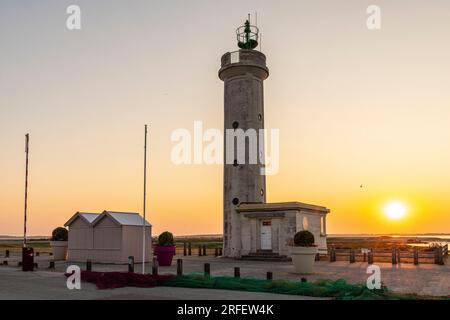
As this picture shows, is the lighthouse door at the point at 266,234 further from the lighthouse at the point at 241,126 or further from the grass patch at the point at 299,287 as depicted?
the grass patch at the point at 299,287

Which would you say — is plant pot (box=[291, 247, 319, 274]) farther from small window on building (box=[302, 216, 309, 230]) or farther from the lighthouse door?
small window on building (box=[302, 216, 309, 230])

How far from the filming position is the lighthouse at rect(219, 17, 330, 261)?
3566 centimetres

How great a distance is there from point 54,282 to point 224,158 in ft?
69.9

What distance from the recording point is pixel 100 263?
30984 mm

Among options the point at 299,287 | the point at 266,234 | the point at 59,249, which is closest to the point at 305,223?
the point at 266,234

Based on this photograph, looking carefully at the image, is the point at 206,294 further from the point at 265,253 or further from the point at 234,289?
the point at 265,253

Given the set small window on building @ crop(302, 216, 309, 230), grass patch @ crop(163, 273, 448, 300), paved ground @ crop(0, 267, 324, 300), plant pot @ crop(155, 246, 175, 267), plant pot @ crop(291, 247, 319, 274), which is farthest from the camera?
small window on building @ crop(302, 216, 309, 230)

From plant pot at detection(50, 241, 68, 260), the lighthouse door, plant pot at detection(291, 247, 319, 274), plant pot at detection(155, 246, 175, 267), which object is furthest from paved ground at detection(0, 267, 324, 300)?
the lighthouse door

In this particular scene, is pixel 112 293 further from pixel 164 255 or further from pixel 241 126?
pixel 241 126

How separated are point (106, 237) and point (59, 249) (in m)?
5.91

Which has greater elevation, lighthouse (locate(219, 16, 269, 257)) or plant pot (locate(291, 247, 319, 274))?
lighthouse (locate(219, 16, 269, 257))

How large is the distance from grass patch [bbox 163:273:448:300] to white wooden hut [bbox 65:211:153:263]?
1335 cm
